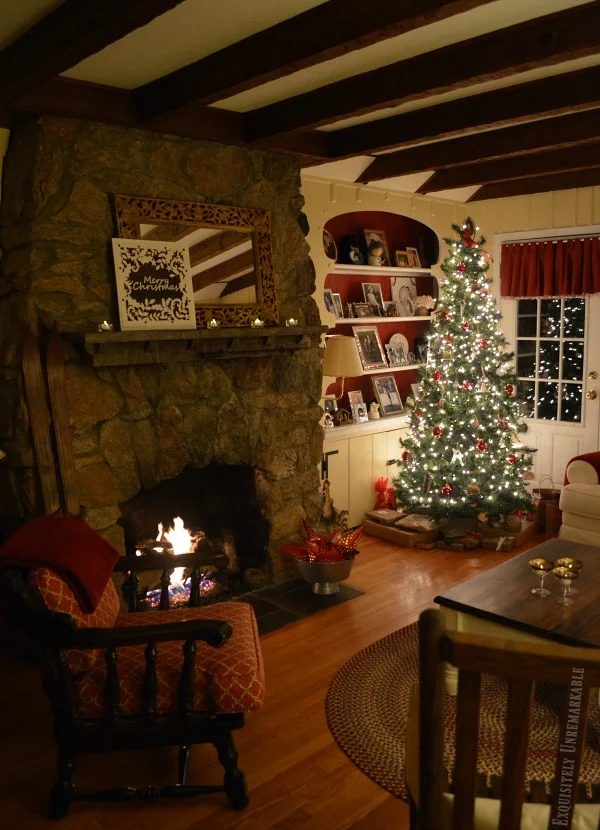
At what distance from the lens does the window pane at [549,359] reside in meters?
5.81

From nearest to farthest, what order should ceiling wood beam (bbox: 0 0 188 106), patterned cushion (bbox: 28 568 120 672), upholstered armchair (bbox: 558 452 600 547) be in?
ceiling wood beam (bbox: 0 0 188 106) < patterned cushion (bbox: 28 568 120 672) < upholstered armchair (bbox: 558 452 600 547)

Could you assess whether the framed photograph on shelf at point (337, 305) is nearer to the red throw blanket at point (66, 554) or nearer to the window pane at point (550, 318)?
the window pane at point (550, 318)

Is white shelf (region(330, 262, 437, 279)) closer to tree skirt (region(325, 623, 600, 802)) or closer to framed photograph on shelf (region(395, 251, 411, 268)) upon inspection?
framed photograph on shelf (region(395, 251, 411, 268))

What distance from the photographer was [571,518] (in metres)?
4.54

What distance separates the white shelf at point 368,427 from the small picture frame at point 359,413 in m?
0.05

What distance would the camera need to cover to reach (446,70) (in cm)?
290

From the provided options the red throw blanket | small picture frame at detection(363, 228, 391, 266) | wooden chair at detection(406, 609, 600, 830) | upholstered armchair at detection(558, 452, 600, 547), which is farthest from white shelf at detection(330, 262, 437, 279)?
wooden chair at detection(406, 609, 600, 830)

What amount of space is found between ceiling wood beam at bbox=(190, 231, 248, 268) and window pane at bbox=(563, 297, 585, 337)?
3.10 m

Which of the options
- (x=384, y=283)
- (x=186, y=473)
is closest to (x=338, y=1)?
(x=186, y=473)

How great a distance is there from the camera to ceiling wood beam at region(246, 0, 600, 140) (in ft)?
8.38

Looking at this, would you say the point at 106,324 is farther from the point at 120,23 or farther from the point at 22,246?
the point at 120,23

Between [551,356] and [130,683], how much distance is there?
15.3 feet

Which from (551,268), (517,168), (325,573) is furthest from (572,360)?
(325,573)

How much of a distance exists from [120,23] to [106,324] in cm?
140
